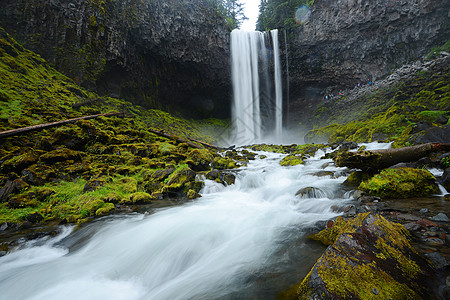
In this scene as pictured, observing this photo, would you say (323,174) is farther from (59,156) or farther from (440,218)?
(59,156)

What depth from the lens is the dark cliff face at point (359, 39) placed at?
19094mm

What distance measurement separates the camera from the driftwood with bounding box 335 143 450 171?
471cm

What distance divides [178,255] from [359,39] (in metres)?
30.2

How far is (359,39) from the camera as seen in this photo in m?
22.1

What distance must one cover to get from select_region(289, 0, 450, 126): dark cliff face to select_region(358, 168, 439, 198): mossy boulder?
1011 inches

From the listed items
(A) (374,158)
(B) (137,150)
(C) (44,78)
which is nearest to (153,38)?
(C) (44,78)

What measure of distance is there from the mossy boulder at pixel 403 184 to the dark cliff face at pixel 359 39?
84.3ft

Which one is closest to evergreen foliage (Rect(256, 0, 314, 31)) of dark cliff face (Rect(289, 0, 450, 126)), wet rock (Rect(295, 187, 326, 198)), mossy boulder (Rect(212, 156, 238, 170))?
dark cliff face (Rect(289, 0, 450, 126))

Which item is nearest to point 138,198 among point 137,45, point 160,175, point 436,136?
point 160,175

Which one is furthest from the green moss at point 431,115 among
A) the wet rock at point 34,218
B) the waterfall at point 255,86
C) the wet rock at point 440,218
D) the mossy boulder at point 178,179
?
the waterfall at point 255,86

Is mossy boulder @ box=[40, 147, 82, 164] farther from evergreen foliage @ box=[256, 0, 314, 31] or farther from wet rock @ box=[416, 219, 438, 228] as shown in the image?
evergreen foliage @ box=[256, 0, 314, 31]

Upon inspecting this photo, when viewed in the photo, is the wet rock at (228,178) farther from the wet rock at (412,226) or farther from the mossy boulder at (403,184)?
the wet rock at (412,226)

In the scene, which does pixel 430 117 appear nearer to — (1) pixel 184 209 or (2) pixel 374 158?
(2) pixel 374 158

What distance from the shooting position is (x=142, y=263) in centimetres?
295
